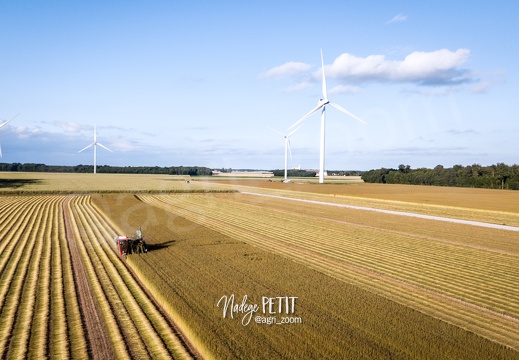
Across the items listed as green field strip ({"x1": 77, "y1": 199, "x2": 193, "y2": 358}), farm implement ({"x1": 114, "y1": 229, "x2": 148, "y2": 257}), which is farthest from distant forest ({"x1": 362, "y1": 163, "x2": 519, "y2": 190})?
green field strip ({"x1": 77, "y1": 199, "x2": 193, "y2": 358})

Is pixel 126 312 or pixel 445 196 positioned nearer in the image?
pixel 126 312

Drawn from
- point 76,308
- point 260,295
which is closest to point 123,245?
point 76,308

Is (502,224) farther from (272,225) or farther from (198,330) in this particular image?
(198,330)

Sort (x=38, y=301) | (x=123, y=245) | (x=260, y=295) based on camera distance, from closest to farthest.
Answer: (x=38, y=301) < (x=260, y=295) < (x=123, y=245)

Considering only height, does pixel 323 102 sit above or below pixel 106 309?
above

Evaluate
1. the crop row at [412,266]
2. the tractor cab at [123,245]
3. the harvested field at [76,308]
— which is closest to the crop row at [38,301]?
the harvested field at [76,308]

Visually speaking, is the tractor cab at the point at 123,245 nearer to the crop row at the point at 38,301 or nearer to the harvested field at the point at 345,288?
the harvested field at the point at 345,288

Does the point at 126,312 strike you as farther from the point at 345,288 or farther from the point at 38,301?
the point at 345,288
